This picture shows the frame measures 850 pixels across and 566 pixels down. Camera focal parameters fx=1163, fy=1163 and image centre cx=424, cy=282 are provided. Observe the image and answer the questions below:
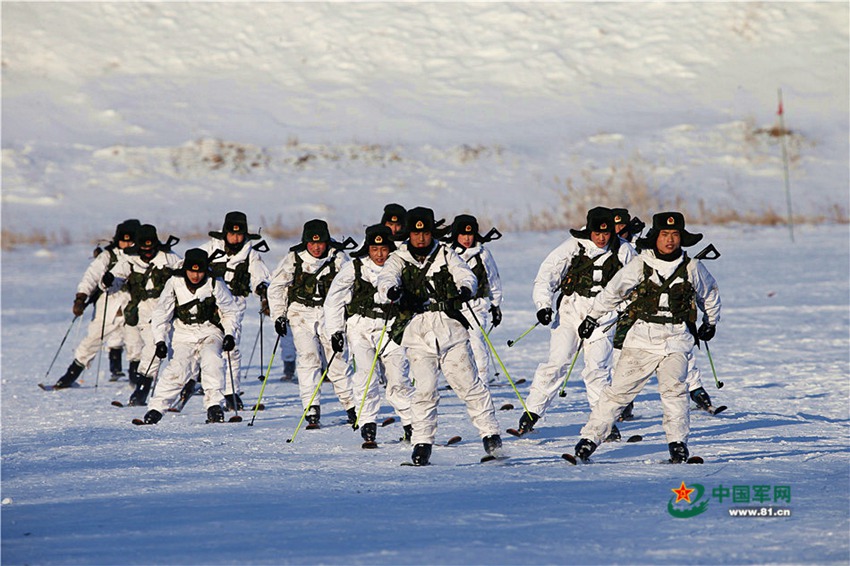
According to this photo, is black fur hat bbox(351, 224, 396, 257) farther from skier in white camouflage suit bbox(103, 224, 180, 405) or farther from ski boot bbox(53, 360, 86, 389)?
ski boot bbox(53, 360, 86, 389)

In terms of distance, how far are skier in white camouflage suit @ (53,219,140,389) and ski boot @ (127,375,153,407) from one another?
1.42 metres

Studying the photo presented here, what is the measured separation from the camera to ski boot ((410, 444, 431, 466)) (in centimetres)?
886

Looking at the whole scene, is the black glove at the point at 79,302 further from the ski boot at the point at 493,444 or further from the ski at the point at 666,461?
the ski at the point at 666,461

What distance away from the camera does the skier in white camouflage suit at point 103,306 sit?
573 inches

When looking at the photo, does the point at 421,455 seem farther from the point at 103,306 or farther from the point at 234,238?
the point at 103,306

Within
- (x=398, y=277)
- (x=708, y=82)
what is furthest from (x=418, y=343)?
(x=708, y=82)

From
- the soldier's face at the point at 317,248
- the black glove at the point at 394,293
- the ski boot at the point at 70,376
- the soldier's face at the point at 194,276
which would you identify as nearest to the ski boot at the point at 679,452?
the black glove at the point at 394,293

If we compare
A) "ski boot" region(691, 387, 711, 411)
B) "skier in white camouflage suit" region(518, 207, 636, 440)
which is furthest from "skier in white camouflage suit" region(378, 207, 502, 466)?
"ski boot" region(691, 387, 711, 411)

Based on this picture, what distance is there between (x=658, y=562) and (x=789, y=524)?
1.17 meters

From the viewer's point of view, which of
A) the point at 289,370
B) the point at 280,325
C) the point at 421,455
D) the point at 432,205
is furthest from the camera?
the point at 432,205

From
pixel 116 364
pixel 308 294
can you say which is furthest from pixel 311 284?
pixel 116 364

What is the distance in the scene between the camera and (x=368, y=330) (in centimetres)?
1070

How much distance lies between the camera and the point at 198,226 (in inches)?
1331

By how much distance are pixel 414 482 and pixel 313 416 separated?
3369 mm
